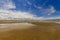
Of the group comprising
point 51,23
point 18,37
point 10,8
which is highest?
point 10,8

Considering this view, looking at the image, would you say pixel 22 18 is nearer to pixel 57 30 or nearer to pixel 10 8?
pixel 10 8

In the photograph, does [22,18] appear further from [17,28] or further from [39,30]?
[39,30]

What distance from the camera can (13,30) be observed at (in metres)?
1.54

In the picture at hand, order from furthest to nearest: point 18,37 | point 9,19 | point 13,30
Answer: point 9,19, point 13,30, point 18,37

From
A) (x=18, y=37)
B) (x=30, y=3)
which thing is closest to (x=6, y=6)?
(x=30, y=3)

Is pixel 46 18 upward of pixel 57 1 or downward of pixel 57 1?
downward

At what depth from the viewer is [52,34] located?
4.94 feet

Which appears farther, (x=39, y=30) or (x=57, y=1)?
(x=57, y=1)

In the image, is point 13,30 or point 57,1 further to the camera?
point 57,1

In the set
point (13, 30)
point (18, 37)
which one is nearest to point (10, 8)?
point (13, 30)

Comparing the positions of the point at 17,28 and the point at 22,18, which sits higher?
the point at 22,18

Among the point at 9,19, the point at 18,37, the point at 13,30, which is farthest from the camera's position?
the point at 9,19

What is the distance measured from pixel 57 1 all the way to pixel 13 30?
0.71 metres

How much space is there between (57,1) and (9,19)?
683 mm
